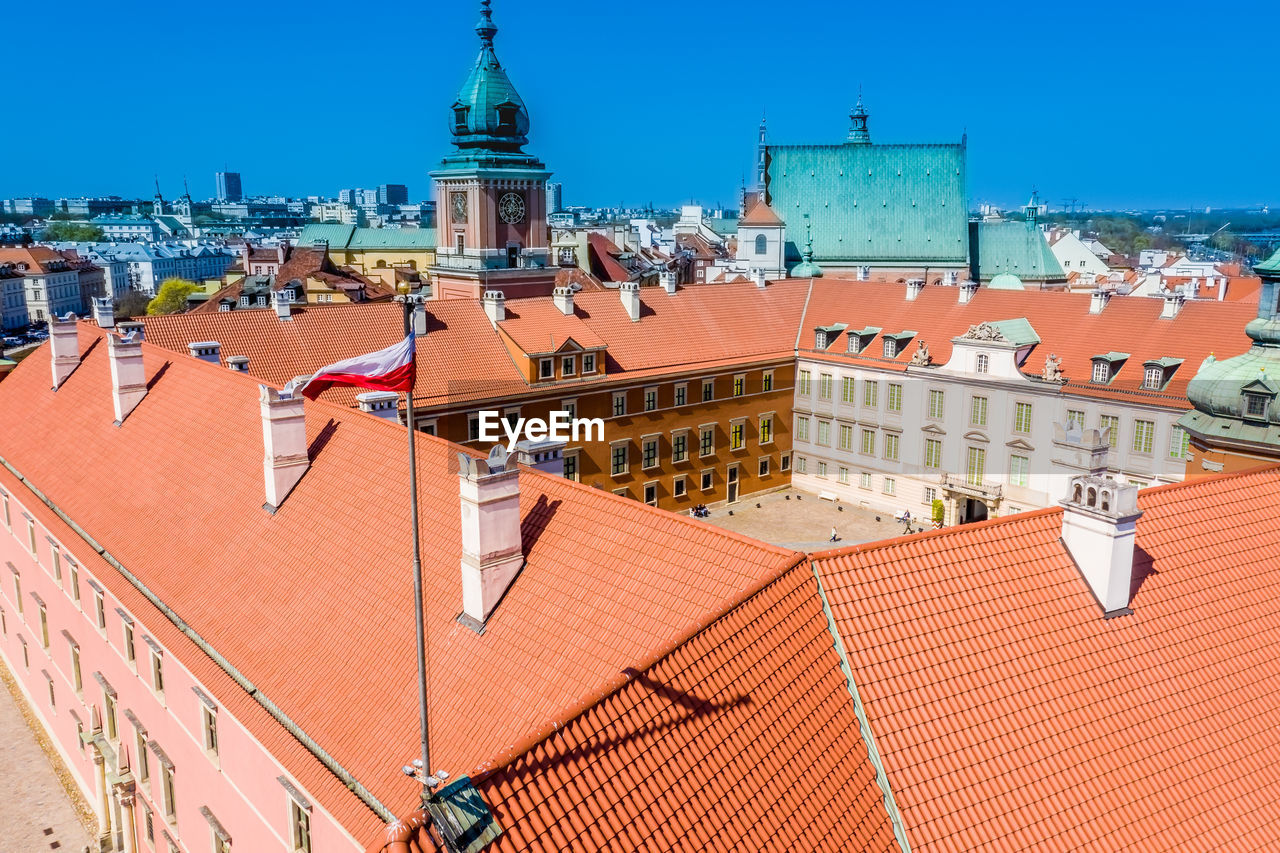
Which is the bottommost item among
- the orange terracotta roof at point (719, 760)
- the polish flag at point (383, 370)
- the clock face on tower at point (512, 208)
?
the orange terracotta roof at point (719, 760)

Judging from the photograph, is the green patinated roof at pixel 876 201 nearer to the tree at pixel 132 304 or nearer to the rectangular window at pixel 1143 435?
the rectangular window at pixel 1143 435

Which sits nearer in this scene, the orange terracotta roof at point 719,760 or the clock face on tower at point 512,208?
the orange terracotta roof at point 719,760

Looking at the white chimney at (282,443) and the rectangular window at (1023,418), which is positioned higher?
the white chimney at (282,443)

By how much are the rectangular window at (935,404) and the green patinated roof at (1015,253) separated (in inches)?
1518

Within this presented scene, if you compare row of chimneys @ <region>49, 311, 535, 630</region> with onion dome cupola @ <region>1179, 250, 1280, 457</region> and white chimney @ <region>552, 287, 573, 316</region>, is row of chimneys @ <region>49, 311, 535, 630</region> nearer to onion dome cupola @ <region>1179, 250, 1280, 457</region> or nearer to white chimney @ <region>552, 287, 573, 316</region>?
onion dome cupola @ <region>1179, 250, 1280, 457</region>

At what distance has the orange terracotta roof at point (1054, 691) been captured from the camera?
1188cm

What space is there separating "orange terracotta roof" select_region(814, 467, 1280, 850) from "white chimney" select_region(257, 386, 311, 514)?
12.2 m

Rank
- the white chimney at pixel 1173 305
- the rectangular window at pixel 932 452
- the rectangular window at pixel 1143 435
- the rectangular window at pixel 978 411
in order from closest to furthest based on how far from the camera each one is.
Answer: the rectangular window at pixel 1143 435
the white chimney at pixel 1173 305
the rectangular window at pixel 978 411
the rectangular window at pixel 932 452

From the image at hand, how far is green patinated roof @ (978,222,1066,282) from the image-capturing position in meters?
84.3

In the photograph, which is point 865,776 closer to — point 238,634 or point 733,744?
point 733,744

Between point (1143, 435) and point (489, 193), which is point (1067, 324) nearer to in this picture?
point (1143, 435)

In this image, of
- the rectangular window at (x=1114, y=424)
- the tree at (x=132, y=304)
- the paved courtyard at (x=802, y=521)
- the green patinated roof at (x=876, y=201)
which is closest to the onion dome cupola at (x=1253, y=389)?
the rectangular window at (x=1114, y=424)

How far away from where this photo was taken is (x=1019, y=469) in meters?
47.3

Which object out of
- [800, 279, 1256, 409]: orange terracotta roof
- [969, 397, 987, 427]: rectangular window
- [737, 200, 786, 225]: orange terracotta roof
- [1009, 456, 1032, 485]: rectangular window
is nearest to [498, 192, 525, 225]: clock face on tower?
[800, 279, 1256, 409]: orange terracotta roof
